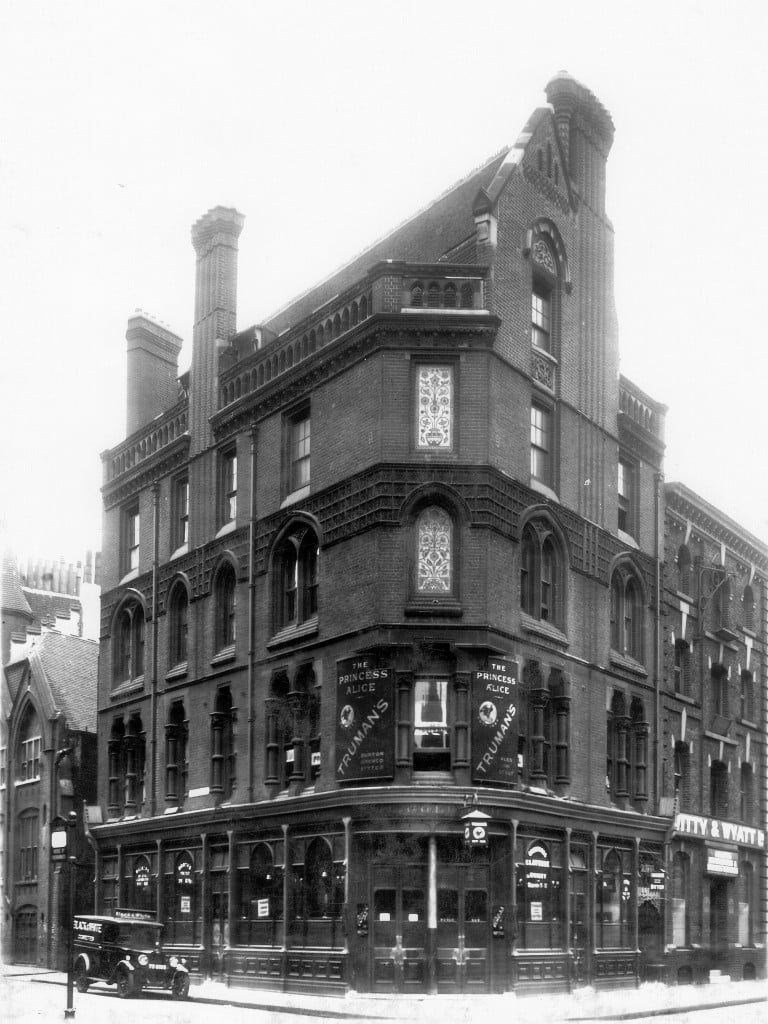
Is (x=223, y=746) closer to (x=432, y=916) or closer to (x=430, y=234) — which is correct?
(x=432, y=916)

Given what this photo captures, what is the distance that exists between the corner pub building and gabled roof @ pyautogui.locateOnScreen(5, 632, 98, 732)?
4.45 meters

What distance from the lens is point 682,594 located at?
138ft

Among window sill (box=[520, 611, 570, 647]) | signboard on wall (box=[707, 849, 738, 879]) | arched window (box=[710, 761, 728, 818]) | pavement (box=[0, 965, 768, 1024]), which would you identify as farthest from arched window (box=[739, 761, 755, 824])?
window sill (box=[520, 611, 570, 647])

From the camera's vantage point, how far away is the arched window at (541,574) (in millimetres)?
34438

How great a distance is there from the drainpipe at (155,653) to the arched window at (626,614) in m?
13.2

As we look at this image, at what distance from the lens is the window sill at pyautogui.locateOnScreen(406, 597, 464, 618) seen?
31.9m

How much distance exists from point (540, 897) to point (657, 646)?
31.1 ft

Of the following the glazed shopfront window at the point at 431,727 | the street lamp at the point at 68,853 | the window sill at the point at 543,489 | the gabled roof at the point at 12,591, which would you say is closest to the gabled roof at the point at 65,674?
the gabled roof at the point at 12,591

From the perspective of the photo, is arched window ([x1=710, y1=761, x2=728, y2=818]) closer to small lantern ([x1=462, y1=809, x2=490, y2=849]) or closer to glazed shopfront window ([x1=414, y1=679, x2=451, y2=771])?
glazed shopfront window ([x1=414, y1=679, x2=451, y2=771])

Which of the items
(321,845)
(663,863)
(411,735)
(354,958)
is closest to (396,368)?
(411,735)

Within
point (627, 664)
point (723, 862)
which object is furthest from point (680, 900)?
point (627, 664)

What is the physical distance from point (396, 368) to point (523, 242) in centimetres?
514

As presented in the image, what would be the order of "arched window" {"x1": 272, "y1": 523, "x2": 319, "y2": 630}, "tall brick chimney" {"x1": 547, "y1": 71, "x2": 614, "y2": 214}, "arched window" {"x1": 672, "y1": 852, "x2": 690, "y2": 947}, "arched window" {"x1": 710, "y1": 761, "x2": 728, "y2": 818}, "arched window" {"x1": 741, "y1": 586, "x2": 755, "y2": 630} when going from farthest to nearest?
"arched window" {"x1": 741, "y1": 586, "x2": 755, "y2": 630}
"arched window" {"x1": 710, "y1": 761, "x2": 728, "y2": 818}
"arched window" {"x1": 672, "y1": 852, "x2": 690, "y2": 947}
"tall brick chimney" {"x1": 547, "y1": 71, "x2": 614, "y2": 214}
"arched window" {"x1": 272, "y1": 523, "x2": 319, "y2": 630}

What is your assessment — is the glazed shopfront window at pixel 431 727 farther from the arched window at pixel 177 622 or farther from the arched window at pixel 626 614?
the arched window at pixel 177 622
